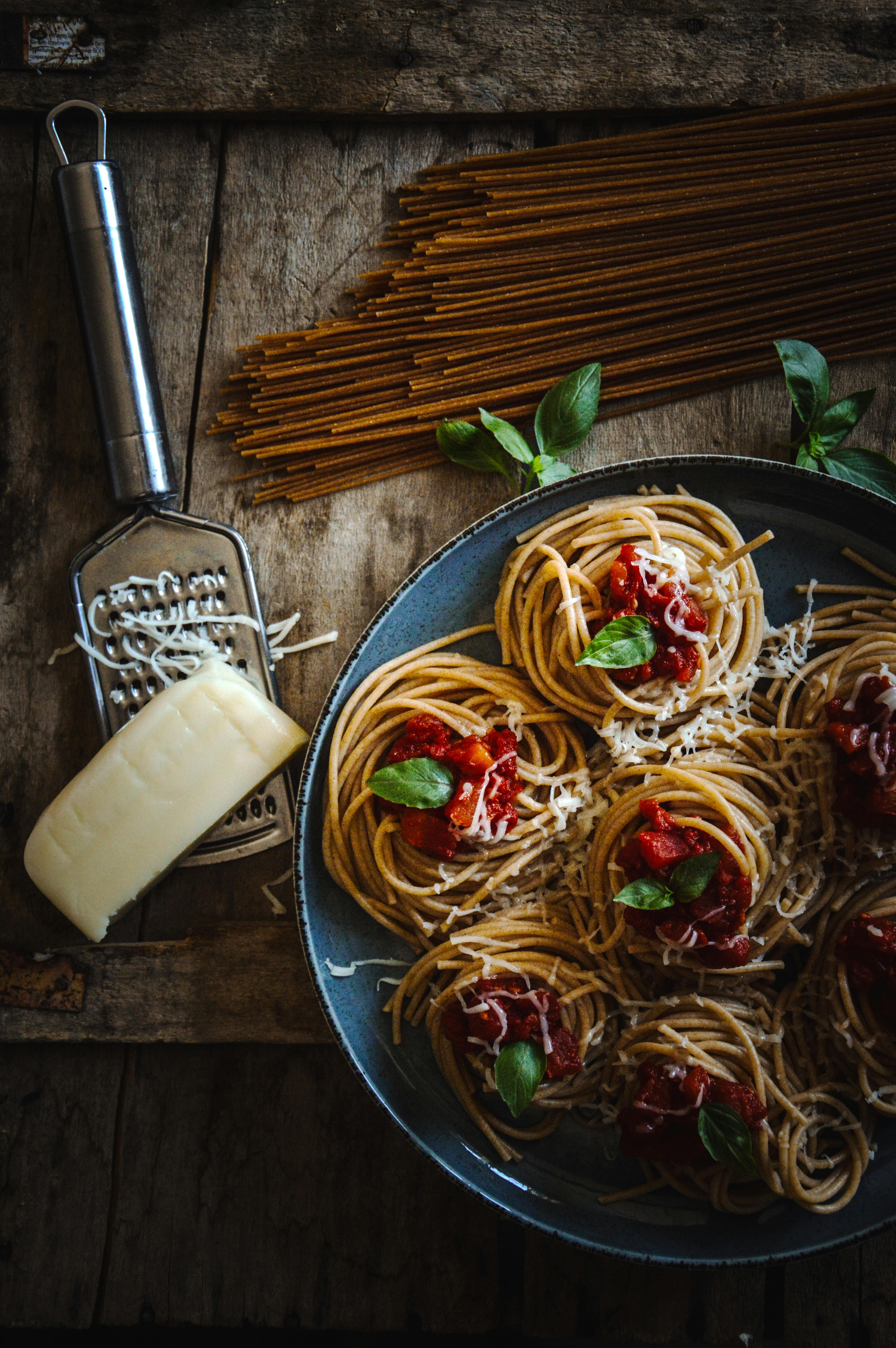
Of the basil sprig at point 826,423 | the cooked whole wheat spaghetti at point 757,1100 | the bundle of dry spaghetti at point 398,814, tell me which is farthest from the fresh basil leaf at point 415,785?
the basil sprig at point 826,423

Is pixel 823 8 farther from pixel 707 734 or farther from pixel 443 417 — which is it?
pixel 707 734

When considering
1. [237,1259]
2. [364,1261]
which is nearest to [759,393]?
[364,1261]

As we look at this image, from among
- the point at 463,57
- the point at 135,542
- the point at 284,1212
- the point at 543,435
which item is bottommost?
the point at 284,1212

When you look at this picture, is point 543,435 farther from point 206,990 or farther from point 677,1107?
point 206,990

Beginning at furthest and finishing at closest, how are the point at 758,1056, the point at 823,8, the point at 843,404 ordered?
1. the point at 823,8
2. the point at 843,404
3. the point at 758,1056

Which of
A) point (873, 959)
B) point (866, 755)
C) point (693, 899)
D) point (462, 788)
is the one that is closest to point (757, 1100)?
point (873, 959)

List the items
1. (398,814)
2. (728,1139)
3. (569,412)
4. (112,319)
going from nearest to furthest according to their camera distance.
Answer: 1. (728,1139)
2. (398,814)
3. (569,412)
4. (112,319)
